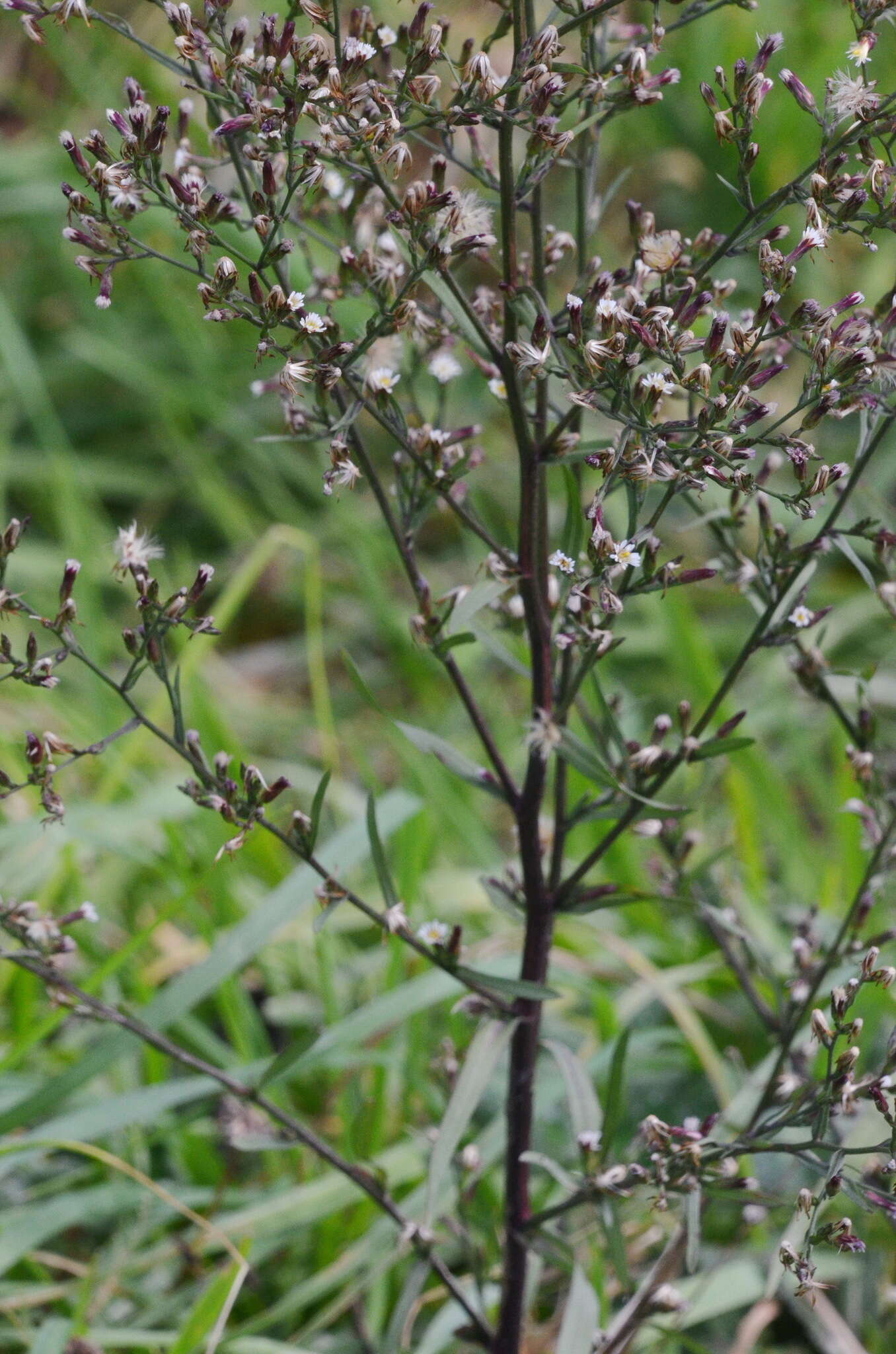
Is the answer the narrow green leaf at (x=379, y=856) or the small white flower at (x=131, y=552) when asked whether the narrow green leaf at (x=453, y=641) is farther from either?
the small white flower at (x=131, y=552)

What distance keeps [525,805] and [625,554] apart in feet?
1.04

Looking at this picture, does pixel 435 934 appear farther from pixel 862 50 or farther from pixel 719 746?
pixel 862 50

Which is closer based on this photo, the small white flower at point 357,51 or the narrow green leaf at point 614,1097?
the small white flower at point 357,51

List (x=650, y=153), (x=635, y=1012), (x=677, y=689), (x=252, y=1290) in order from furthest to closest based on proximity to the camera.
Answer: (x=650, y=153)
(x=677, y=689)
(x=635, y=1012)
(x=252, y=1290)

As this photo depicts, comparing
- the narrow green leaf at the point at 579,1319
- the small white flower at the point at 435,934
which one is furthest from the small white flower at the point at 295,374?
the narrow green leaf at the point at 579,1319

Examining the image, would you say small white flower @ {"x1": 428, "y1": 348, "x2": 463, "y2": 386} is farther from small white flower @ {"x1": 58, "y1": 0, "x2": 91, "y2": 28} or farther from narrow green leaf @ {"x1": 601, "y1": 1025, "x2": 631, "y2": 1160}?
narrow green leaf @ {"x1": 601, "y1": 1025, "x2": 631, "y2": 1160}

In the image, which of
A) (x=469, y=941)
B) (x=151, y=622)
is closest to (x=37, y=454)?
(x=469, y=941)

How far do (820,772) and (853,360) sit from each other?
1.91 metres

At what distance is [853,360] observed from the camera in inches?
35.1

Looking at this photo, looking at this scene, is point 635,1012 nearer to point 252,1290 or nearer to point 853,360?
point 252,1290

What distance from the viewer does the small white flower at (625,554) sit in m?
0.89

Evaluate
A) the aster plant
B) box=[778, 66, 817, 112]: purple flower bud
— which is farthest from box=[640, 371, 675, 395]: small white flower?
box=[778, 66, 817, 112]: purple flower bud

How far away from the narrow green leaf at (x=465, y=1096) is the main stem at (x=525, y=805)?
4 centimetres

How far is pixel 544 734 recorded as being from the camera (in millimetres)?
1045
